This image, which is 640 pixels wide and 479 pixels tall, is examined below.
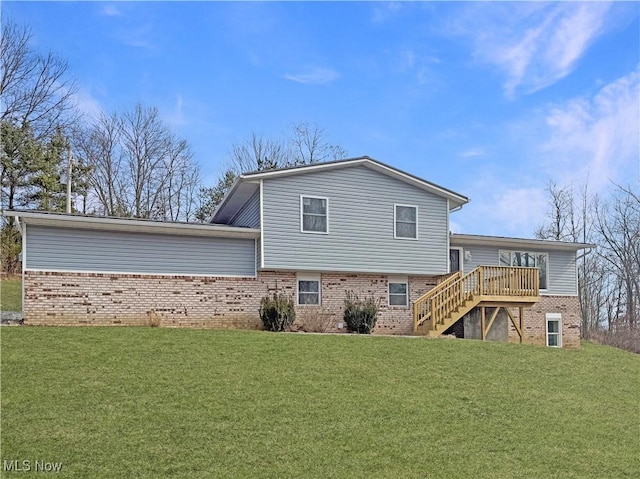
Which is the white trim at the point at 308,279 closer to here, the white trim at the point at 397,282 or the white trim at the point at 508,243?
the white trim at the point at 397,282

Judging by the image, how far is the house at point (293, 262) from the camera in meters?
15.7

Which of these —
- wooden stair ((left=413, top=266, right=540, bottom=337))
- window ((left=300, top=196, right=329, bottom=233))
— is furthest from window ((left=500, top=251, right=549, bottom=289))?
window ((left=300, top=196, right=329, bottom=233))

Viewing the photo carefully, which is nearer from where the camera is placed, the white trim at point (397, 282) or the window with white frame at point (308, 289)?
the window with white frame at point (308, 289)

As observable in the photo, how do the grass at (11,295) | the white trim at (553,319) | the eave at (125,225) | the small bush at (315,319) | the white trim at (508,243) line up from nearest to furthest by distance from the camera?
the eave at (125,225)
the small bush at (315,319)
the white trim at (508,243)
the grass at (11,295)
the white trim at (553,319)

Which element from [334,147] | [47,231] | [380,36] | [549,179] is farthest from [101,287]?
[549,179]

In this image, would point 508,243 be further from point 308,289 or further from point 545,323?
point 308,289

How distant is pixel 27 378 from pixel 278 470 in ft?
16.1

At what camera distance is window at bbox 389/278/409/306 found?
64.6ft

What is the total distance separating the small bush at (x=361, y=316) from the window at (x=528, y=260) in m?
6.42

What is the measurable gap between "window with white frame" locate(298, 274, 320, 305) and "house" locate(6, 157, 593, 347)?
31 mm

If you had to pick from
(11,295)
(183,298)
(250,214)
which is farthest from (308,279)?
(11,295)

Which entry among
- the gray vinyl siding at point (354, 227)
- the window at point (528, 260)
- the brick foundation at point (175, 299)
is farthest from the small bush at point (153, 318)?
the window at point (528, 260)

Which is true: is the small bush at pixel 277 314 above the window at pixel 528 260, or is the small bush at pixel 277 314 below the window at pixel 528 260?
below

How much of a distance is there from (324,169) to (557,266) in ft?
33.9
